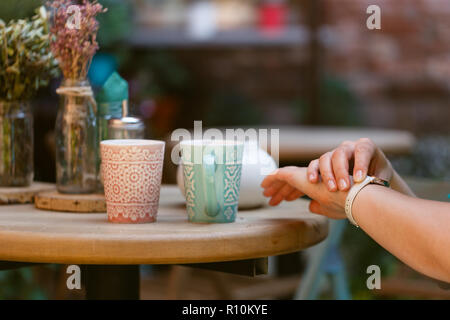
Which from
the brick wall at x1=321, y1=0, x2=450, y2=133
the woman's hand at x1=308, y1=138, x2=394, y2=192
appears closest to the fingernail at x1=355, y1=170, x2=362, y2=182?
the woman's hand at x1=308, y1=138, x2=394, y2=192

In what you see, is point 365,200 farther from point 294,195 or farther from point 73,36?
point 73,36

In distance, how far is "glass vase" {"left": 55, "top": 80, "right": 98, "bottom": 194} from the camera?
3.96ft

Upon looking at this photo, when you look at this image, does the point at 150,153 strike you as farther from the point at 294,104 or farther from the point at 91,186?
the point at 294,104

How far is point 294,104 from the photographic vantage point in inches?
184

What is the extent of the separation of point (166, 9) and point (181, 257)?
11.9 ft

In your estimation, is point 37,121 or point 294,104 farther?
point 294,104

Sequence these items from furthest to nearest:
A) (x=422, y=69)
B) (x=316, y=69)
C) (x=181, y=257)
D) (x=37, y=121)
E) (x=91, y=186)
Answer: (x=422, y=69) < (x=316, y=69) < (x=37, y=121) < (x=91, y=186) < (x=181, y=257)

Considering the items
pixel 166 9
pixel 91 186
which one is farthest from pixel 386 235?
pixel 166 9

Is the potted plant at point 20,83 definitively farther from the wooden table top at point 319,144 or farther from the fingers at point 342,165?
the wooden table top at point 319,144

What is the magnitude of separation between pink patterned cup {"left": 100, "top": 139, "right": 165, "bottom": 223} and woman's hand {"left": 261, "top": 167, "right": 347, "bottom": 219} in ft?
0.69

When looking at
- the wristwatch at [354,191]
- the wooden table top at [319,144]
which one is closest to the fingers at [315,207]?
the wristwatch at [354,191]

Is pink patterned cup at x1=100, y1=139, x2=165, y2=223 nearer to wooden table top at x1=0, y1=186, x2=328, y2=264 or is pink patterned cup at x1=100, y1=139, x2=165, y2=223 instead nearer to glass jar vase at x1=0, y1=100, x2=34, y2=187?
wooden table top at x1=0, y1=186, x2=328, y2=264

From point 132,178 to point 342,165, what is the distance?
0.31m
